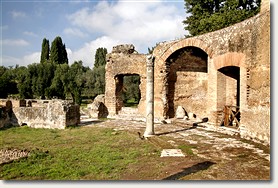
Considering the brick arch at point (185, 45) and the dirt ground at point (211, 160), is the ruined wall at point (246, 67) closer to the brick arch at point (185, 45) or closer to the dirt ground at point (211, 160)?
the brick arch at point (185, 45)

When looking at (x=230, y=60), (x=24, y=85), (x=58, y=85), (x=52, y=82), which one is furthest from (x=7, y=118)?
(x=24, y=85)

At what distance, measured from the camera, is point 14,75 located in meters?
38.4

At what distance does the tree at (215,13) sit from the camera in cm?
2039

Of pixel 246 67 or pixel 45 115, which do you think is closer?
pixel 246 67

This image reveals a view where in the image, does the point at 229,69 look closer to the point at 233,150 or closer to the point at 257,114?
the point at 257,114

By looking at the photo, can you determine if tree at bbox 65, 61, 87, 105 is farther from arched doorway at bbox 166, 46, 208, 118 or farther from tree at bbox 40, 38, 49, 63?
arched doorway at bbox 166, 46, 208, 118

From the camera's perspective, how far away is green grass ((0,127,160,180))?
543cm

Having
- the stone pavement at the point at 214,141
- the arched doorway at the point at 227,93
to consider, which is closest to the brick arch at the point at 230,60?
the arched doorway at the point at 227,93

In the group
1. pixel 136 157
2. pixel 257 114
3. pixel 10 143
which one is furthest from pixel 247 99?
pixel 10 143

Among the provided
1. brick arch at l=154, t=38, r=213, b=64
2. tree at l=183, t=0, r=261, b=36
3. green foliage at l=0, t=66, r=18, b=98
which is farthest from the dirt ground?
green foliage at l=0, t=66, r=18, b=98

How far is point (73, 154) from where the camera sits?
278 inches

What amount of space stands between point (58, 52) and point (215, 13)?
99.6 feet

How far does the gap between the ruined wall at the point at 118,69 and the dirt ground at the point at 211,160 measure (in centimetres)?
669

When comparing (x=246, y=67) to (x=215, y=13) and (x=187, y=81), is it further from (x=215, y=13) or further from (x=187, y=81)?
(x=215, y=13)
